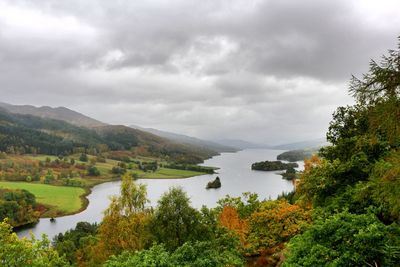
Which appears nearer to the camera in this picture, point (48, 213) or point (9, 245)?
point (9, 245)

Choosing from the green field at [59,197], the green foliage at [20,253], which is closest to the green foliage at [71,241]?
the green foliage at [20,253]

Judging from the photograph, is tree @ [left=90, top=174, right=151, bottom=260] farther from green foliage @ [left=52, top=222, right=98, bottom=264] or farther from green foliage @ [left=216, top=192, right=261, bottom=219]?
green foliage @ [left=52, top=222, right=98, bottom=264]

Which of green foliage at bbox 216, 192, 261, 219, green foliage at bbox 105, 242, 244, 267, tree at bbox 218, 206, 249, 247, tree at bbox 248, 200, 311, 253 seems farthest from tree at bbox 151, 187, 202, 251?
green foliage at bbox 216, 192, 261, 219

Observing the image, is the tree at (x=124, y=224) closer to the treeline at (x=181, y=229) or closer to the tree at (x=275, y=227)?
the treeline at (x=181, y=229)

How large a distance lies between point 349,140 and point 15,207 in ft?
383

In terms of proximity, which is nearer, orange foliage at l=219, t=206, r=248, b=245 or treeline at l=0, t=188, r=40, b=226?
orange foliage at l=219, t=206, r=248, b=245

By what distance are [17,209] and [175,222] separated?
347ft

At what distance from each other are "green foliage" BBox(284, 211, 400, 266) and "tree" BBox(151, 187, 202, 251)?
41.1ft

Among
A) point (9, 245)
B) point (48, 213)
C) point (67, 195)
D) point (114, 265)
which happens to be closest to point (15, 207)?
point (48, 213)

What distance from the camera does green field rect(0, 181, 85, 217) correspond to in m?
128

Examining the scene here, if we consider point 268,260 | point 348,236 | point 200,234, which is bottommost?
point 268,260

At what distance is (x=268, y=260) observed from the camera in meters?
31.5

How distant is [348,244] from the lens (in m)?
16.0

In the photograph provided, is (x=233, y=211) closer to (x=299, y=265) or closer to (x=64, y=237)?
(x=299, y=265)
